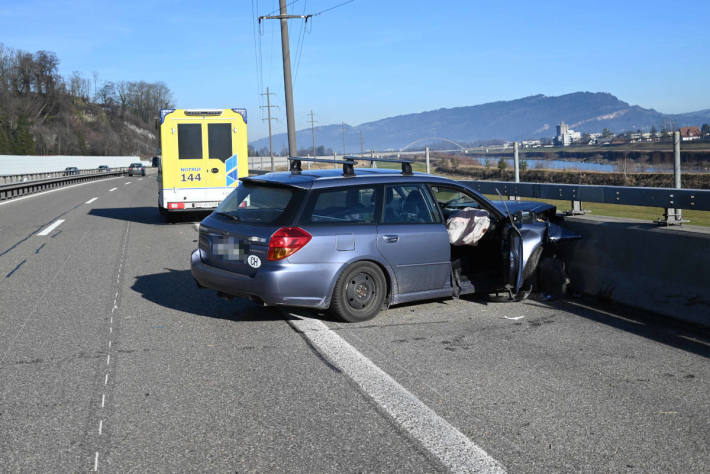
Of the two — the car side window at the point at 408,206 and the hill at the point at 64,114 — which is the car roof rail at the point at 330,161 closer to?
the car side window at the point at 408,206

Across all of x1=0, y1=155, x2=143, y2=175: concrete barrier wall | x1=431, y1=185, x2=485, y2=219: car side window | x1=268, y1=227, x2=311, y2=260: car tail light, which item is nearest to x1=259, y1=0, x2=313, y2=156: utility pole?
x1=431, y1=185, x2=485, y2=219: car side window

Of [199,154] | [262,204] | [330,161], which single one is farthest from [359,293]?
[199,154]

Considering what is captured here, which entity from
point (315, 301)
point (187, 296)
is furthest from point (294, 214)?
point (187, 296)

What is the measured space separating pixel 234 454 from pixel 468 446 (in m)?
1.27

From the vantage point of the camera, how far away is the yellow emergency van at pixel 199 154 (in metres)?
17.6

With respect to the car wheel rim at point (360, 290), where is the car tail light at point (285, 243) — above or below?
above

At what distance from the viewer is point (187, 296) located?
8.60 m

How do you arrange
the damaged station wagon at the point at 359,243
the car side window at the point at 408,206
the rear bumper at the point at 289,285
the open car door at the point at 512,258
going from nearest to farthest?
the rear bumper at the point at 289,285, the damaged station wagon at the point at 359,243, the car side window at the point at 408,206, the open car door at the point at 512,258

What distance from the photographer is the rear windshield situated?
6.96 m

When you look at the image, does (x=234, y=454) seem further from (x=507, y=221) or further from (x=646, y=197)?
(x=646, y=197)

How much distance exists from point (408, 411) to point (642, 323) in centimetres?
350

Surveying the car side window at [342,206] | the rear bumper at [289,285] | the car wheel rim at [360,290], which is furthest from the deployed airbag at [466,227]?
the rear bumper at [289,285]

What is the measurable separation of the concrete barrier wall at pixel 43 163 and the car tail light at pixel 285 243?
2363 inches

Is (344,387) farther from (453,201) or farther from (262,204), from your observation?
(453,201)
